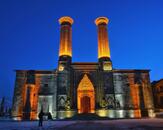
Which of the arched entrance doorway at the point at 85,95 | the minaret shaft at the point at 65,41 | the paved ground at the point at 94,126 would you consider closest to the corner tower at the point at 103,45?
the arched entrance doorway at the point at 85,95

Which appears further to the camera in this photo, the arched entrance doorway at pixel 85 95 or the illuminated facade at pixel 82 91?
the arched entrance doorway at pixel 85 95

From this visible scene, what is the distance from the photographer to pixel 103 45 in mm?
30922

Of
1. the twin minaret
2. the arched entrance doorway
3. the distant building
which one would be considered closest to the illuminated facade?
the arched entrance doorway

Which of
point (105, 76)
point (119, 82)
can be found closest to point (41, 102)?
point (105, 76)

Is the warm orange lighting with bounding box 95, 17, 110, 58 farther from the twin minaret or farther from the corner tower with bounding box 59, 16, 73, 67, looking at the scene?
the corner tower with bounding box 59, 16, 73, 67

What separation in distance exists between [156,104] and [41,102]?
2108 centimetres

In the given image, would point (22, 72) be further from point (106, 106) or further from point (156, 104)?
point (156, 104)

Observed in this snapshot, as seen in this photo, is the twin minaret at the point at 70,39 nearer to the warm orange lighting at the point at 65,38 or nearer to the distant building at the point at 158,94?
the warm orange lighting at the point at 65,38

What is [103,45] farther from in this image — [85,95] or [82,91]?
[85,95]

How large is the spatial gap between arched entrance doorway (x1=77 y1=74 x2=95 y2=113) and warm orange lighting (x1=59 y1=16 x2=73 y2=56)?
16.3ft

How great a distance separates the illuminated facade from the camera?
1057 inches

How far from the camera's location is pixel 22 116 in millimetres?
25922

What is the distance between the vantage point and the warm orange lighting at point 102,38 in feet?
100

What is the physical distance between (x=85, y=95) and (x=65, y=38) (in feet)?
31.3
